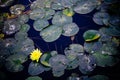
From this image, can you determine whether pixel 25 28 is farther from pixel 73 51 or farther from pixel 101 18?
pixel 101 18

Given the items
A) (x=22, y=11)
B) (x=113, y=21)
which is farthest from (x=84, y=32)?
(x=22, y=11)

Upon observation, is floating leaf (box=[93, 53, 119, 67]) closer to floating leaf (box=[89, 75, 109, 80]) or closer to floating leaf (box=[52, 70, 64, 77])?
floating leaf (box=[89, 75, 109, 80])

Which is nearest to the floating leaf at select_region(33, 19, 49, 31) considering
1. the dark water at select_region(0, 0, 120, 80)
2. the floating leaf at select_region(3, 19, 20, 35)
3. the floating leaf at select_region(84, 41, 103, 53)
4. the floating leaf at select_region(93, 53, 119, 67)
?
the dark water at select_region(0, 0, 120, 80)

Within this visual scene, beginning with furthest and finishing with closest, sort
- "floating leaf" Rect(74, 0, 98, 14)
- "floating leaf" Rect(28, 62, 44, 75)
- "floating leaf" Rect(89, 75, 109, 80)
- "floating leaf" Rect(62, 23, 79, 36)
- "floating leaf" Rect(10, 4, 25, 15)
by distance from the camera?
"floating leaf" Rect(10, 4, 25, 15)
"floating leaf" Rect(74, 0, 98, 14)
"floating leaf" Rect(62, 23, 79, 36)
"floating leaf" Rect(28, 62, 44, 75)
"floating leaf" Rect(89, 75, 109, 80)

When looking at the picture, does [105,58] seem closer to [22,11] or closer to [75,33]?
[75,33]

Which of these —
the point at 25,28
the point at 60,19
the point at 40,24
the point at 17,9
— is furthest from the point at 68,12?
the point at 17,9

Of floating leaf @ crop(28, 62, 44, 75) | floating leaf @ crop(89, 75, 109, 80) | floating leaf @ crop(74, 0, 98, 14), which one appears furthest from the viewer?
floating leaf @ crop(74, 0, 98, 14)

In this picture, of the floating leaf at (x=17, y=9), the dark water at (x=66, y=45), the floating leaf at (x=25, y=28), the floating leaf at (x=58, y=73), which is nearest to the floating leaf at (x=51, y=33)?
the dark water at (x=66, y=45)

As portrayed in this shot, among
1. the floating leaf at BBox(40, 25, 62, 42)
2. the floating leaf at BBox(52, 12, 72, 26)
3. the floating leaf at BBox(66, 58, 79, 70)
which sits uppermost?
the floating leaf at BBox(52, 12, 72, 26)

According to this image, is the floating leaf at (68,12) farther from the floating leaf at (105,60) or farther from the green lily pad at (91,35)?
the floating leaf at (105,60)
